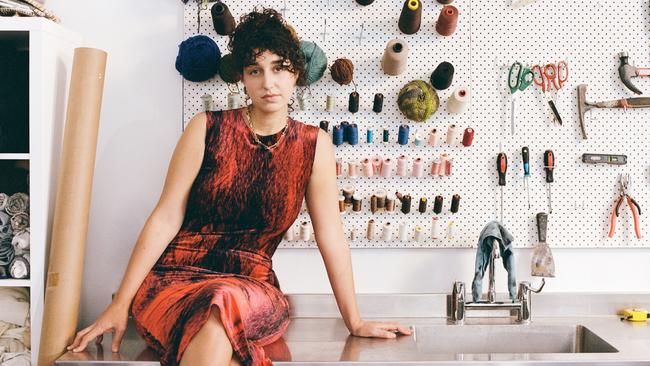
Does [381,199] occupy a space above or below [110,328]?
above

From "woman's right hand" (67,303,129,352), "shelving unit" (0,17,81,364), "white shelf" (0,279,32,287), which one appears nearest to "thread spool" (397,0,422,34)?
"shelving unit" (0,17,81,364)

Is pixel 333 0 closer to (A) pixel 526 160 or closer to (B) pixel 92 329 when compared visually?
(A) pixel 526 160

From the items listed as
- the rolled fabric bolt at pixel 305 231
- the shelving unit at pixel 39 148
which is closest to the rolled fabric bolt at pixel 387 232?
the rolled fabric bolt at pixel 305 231

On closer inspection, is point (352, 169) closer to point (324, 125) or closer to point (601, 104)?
point (324, 125)

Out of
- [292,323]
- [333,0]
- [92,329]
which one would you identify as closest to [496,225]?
[292,323]

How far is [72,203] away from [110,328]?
1.36 feet

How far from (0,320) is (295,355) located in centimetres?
97

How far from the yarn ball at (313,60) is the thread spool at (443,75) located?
39 centimetres

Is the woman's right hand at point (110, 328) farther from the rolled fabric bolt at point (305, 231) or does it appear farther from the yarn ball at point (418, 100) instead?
the yarn ball at point (418, 100)

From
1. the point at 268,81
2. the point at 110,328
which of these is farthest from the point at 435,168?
the point at 110,328

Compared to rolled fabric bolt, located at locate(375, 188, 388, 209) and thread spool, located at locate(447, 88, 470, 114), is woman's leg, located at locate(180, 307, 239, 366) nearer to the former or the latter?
rolled fabric bolt, located at locate(375, 188, 388, 209)

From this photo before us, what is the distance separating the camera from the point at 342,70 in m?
1.99

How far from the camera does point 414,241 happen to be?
209 centimetres

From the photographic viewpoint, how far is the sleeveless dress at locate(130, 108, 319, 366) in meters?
1.65
